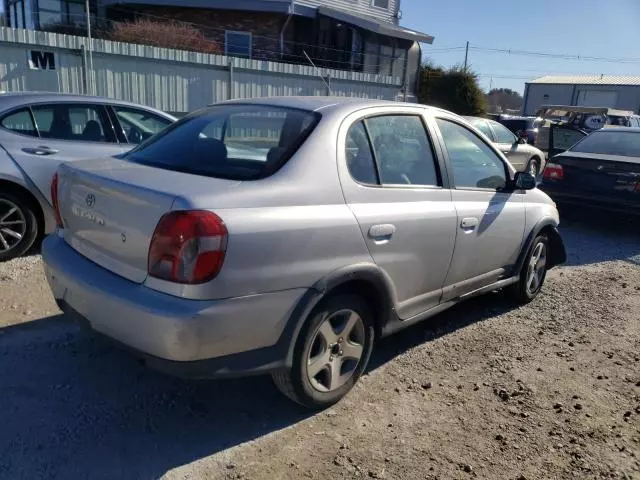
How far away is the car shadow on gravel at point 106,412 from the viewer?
2701 mm

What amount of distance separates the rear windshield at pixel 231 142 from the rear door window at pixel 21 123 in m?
2.38

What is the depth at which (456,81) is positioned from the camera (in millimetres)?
25781

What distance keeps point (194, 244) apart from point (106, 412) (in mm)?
1267

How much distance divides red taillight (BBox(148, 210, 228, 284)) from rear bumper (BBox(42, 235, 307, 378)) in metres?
0.12

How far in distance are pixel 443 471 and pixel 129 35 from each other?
18746 mm

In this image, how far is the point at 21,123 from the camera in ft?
17.4

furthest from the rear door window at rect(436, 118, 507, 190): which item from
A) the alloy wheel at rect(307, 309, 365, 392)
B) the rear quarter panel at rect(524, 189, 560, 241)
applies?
the alloy wheel at rect(307, 309, 365, 392)

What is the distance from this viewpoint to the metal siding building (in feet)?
182

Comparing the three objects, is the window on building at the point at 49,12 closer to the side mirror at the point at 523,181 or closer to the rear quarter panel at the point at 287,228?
the side mirror at the point at 523,181

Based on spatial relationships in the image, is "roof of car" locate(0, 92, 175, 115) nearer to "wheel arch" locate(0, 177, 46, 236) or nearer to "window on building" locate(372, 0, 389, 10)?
"wheel arch" locate(0, 177, 46, 236)

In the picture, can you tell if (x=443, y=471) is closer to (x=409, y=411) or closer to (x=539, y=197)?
(x=409, y=411)

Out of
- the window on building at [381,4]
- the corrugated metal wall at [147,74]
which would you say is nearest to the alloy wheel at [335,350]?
the corrugated metal wall at [147,74]

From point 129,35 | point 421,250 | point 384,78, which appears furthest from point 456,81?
point 421,250

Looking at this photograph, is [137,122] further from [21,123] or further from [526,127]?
[526,127]
